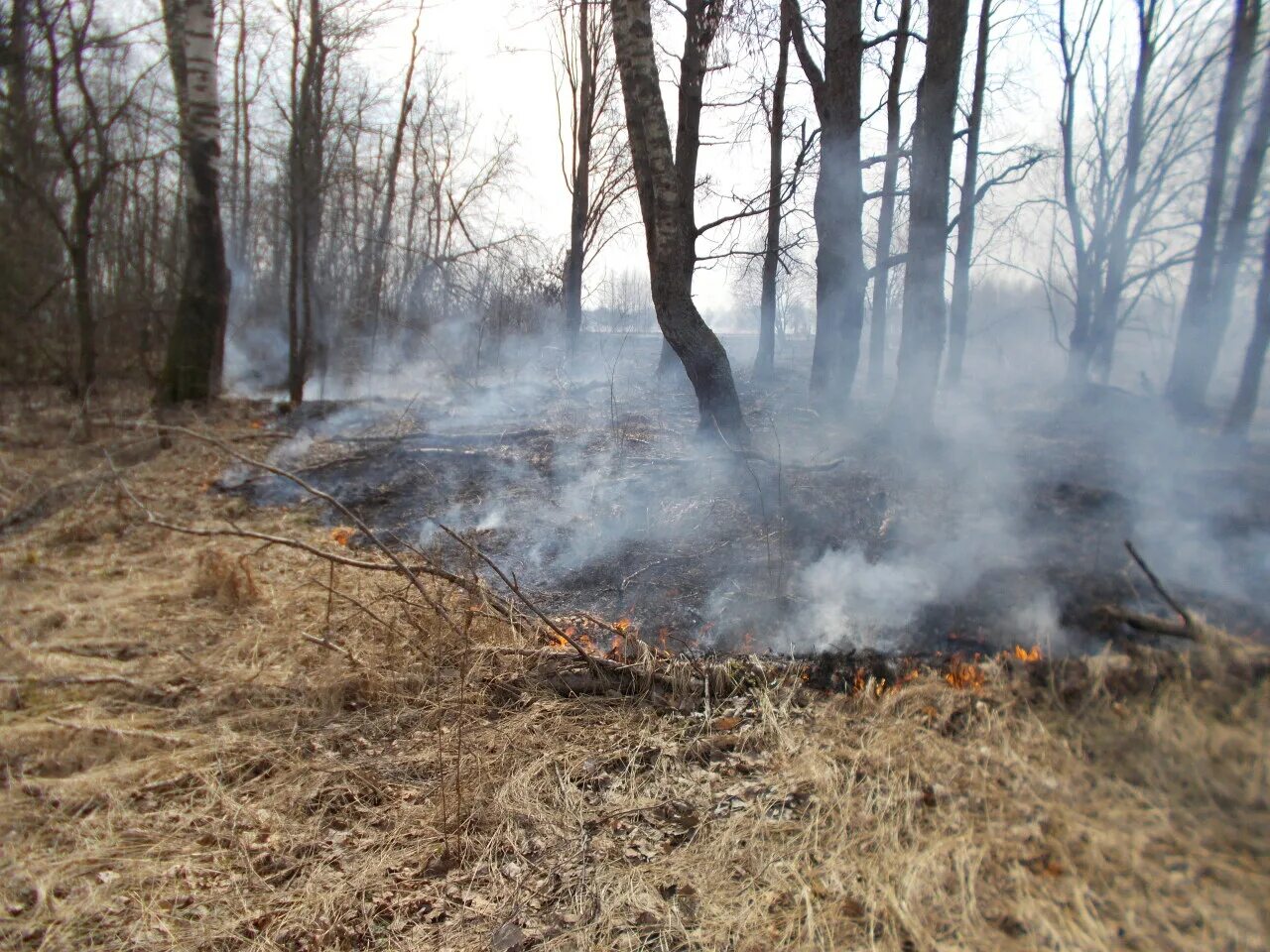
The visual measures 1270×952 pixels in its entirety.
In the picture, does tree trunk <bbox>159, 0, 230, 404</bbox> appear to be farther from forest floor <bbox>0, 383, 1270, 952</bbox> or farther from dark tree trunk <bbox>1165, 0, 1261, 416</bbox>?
dark tree trunk <bbox>1165, 0, 1261, 416</bbox>

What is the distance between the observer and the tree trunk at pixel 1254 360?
8.59 meters

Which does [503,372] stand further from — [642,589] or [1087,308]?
[1087,308]

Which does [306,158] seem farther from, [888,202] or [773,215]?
[888,202]

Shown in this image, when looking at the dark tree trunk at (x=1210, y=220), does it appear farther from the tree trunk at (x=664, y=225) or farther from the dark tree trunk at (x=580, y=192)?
the dark tree trunk at (x=580, y=192)

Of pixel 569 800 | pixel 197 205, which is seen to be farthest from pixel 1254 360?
pixel 197 205

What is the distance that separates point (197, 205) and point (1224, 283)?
13690 millimetres

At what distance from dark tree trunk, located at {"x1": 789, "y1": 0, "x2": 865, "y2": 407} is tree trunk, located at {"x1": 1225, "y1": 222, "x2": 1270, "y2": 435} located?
4.79 m

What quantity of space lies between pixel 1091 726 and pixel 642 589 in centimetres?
291

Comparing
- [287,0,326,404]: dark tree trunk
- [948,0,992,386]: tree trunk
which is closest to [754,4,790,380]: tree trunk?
[948,0,992,386]: tree trunk

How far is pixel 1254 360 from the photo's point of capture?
29.1 ft

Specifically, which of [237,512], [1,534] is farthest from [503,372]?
[1,534]

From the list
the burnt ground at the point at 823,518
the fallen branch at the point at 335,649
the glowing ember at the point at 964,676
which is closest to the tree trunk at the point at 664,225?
the burnt ground at the point at 823,518

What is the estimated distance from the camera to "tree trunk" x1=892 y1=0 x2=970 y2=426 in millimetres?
6590

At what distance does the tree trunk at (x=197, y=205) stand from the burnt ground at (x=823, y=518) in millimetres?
1685
